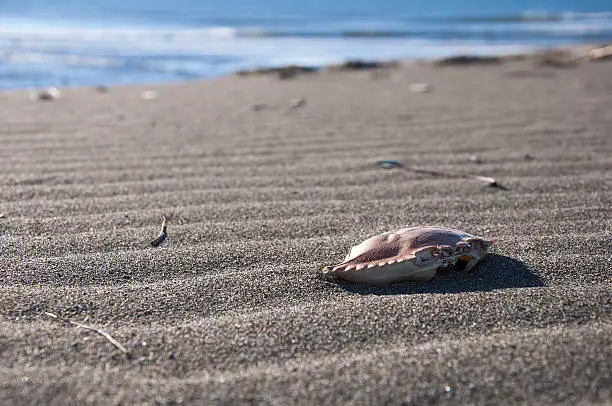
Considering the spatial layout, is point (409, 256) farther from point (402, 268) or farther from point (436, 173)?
point (436, 173)

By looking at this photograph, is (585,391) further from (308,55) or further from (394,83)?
(308,55)

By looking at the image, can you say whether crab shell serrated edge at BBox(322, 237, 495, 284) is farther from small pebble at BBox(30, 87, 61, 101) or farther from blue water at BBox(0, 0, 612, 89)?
blue water at BBox(0, 0, 612, 89)

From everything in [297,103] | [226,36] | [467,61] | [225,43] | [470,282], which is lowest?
[470,282]

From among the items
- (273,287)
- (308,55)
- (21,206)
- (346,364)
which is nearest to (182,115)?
(21,206)

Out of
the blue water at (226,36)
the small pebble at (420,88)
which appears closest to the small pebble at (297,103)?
the small pebble at (420,88)

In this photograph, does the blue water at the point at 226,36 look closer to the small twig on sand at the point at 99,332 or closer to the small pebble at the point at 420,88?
the small pebble at the point at 420,88

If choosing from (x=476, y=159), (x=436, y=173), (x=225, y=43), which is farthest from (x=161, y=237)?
(x=225, y=43)
